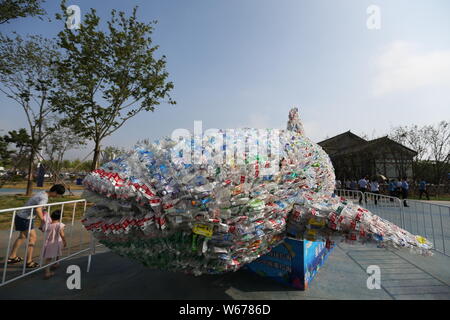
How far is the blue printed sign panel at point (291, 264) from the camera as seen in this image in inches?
95.4

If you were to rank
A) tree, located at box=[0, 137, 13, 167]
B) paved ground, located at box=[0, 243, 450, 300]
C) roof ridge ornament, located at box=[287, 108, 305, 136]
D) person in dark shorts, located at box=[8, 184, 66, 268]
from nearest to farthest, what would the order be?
paved ground, located at box=[0, 243, 450, 300], person in dark shorts, located at box=[8, 184, 66, 268], roof ridge ornament, located at box=[287, 108, 305, 136], tree, located at box=[0, 137, 13, 167]

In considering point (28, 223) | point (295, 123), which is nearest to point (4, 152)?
point (28, 223)

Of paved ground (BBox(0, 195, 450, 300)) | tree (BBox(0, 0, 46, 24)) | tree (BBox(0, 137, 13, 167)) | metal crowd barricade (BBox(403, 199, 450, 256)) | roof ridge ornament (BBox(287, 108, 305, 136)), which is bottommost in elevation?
paved ground (BBox(0, 195, 450, 300))

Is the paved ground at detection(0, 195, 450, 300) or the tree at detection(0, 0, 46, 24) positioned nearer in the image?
the paved ground at detection(0, 195, 450, 300)

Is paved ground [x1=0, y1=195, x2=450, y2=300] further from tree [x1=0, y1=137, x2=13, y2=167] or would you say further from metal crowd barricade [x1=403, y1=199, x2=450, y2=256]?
tree [x1=0, y1=137, x2=13, y2=167]

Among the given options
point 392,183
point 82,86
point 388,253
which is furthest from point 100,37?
point 392,183

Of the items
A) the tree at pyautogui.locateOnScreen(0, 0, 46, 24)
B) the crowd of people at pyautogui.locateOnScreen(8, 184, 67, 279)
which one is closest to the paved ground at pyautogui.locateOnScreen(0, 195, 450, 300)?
the crowd of people at pyautogui.locateOnScreen(8, 184, 67, 279)

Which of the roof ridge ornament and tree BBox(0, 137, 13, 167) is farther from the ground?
tree BBox(0, 137, 13, 167)

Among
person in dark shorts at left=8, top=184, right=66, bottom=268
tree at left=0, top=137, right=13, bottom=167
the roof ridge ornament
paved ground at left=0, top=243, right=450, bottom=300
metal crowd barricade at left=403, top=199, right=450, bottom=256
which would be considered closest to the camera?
paved ground at left=0, top=243, right=450, bottom=300

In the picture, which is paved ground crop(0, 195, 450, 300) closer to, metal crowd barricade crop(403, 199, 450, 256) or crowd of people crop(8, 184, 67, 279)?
crowd of people crop(8, 184, 67, 279)

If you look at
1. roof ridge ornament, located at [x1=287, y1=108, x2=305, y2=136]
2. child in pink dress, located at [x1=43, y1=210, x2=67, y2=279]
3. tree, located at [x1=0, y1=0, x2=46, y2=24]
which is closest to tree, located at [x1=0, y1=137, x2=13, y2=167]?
tree, located at [x1=0, y1=0, x2=46, y2=24]

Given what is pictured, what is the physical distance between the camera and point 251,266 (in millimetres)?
2756

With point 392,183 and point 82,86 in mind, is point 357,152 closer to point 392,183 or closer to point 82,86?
point 392,183

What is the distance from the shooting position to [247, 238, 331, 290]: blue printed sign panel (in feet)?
7.95
